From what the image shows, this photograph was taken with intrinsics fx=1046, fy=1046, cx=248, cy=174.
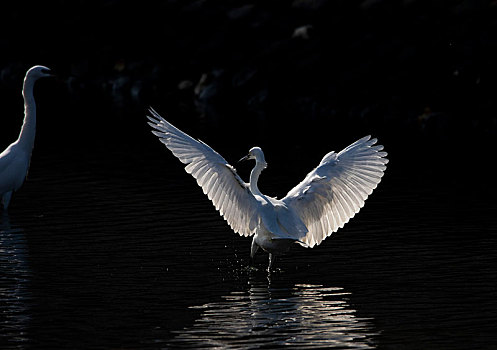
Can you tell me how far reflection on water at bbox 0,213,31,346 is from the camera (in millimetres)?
9625

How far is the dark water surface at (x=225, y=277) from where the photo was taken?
9.57 m

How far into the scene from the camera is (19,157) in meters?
16.5

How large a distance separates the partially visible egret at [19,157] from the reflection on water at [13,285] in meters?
1.19


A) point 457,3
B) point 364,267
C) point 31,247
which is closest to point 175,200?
point 31,247

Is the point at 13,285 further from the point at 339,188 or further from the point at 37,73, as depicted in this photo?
the point at 37,73

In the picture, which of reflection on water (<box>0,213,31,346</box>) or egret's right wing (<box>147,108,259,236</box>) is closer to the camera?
reflection on water (<box>0,213,31,346</box>)

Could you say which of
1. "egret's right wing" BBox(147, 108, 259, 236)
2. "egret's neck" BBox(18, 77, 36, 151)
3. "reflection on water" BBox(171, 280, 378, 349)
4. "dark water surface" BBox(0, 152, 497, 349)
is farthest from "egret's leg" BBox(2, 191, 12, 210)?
"reflection on water" BBox(171, 280, 378, 349)

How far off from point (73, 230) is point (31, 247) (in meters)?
1.07

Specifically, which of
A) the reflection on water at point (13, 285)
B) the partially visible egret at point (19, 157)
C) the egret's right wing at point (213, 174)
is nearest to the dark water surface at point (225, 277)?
the reflection on water at point (13, 285)

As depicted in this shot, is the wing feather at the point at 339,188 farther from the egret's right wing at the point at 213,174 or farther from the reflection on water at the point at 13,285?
the reflection on water at the point at 13,285

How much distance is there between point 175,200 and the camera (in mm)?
16422

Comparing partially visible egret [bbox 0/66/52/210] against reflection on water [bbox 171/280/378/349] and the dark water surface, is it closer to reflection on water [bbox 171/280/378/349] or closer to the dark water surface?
the dark water surface

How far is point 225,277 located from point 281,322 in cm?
199

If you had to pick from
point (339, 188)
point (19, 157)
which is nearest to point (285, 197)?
point (339, 188)
